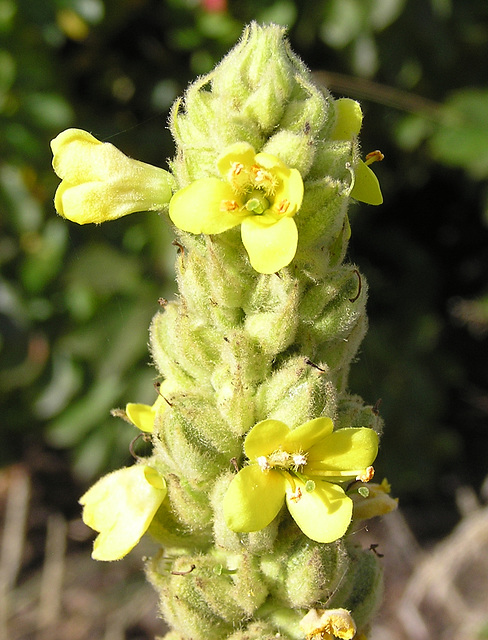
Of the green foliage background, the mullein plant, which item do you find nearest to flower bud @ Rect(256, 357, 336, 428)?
the mullein plant

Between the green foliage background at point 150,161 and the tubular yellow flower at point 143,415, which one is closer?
the tubular yellow flower at point 143,415

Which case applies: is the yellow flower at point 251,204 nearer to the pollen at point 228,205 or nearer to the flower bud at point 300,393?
the pollen at point 228,205

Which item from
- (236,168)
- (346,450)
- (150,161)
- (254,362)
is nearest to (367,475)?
(346,450)

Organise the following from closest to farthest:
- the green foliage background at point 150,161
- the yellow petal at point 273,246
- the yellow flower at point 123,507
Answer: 1. the yellow petal at point 273,246
2. the yellow flower at point 123,507
3. the green foliage background at point 150,161

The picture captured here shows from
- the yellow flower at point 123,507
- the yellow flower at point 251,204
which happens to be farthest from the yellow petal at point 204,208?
the yellow flower at point 123,507

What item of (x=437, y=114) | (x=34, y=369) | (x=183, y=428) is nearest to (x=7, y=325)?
(x=34, y=369)

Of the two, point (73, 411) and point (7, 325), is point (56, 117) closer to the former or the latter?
point (7, 325)

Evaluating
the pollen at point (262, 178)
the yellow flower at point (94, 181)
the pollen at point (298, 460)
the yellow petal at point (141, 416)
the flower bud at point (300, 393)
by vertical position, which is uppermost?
the pollen at point (262, 178)

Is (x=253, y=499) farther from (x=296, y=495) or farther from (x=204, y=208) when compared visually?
(x=204, y=208)
